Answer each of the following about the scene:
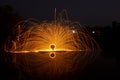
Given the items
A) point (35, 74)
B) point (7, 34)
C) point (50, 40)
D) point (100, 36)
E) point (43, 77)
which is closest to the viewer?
point (43, 77)

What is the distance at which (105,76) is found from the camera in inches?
282

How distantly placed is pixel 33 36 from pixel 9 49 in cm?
155

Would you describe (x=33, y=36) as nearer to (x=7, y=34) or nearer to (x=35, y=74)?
(x=7, y=34)

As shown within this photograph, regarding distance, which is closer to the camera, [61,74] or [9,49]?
[61,74]

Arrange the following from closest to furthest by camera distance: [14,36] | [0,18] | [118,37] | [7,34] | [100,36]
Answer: [14,36] < [7,34] < [0,18] < [118,37] < [100,36]

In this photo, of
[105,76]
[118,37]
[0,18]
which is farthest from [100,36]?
[105,76]

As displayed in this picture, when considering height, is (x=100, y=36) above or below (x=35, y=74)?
above

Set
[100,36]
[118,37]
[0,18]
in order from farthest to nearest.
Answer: [100,36]
[118,37]
[0,18]

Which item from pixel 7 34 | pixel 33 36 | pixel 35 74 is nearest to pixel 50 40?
pixel 33 36

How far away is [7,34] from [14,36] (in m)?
1.81

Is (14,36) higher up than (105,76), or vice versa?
(14,36)

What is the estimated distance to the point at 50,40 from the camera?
53.8 feet

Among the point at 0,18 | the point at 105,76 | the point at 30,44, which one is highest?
the point at 0,18

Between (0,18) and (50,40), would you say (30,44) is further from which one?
(0,18)
